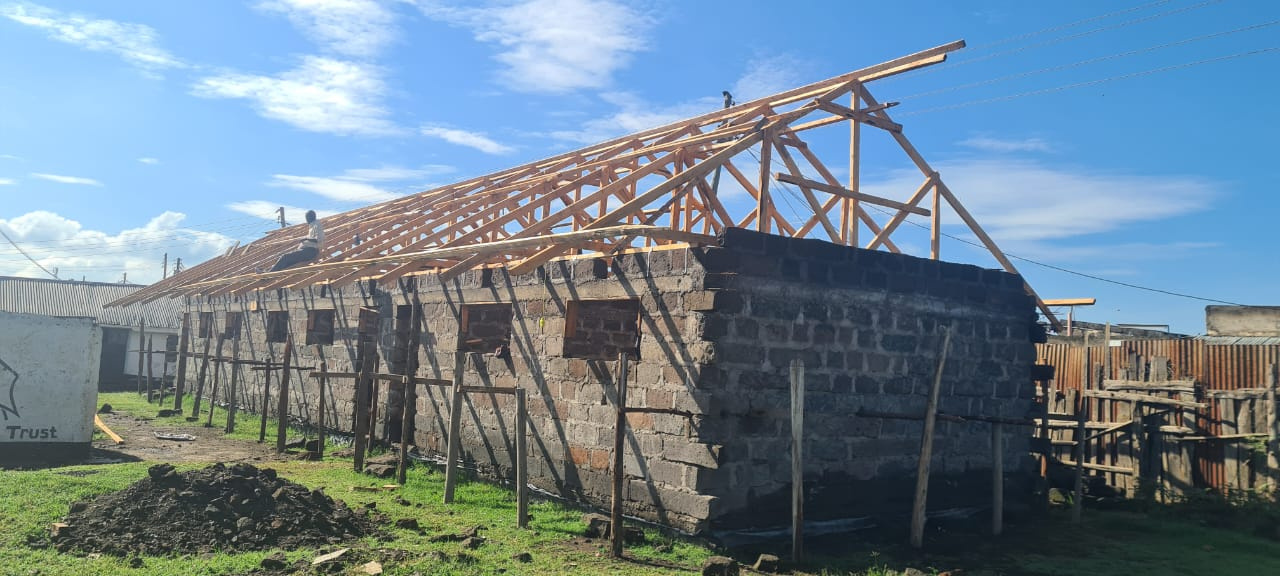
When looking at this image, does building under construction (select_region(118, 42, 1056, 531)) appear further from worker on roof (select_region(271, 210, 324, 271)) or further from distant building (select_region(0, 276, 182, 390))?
distant building (select_region(0, 276, 182, 390))

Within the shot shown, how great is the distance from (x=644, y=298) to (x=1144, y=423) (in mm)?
7557

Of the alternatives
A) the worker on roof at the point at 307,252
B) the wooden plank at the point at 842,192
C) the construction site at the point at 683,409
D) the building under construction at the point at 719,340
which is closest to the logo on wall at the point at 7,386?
the construction site at the point at 683,409

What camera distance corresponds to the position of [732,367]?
798cm

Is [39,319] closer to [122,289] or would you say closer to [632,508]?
[632,508]

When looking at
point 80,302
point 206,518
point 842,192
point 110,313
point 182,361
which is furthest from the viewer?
point 80,302

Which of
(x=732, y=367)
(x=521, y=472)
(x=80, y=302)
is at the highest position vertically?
(x=80, y=302)

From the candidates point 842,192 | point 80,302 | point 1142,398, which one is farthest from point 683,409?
point 80,302

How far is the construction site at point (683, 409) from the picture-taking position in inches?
309

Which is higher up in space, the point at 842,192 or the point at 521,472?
the point at 842,192

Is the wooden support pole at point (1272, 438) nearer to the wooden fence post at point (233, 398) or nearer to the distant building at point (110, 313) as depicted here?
the wooden fence post at point (233, 398)

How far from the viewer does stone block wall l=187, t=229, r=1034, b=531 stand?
798cm

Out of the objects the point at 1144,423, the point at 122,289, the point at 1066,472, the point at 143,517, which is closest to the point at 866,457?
the point at 1066,472

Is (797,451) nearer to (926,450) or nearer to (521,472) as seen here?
(926,450)

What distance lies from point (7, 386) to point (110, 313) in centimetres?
2328
